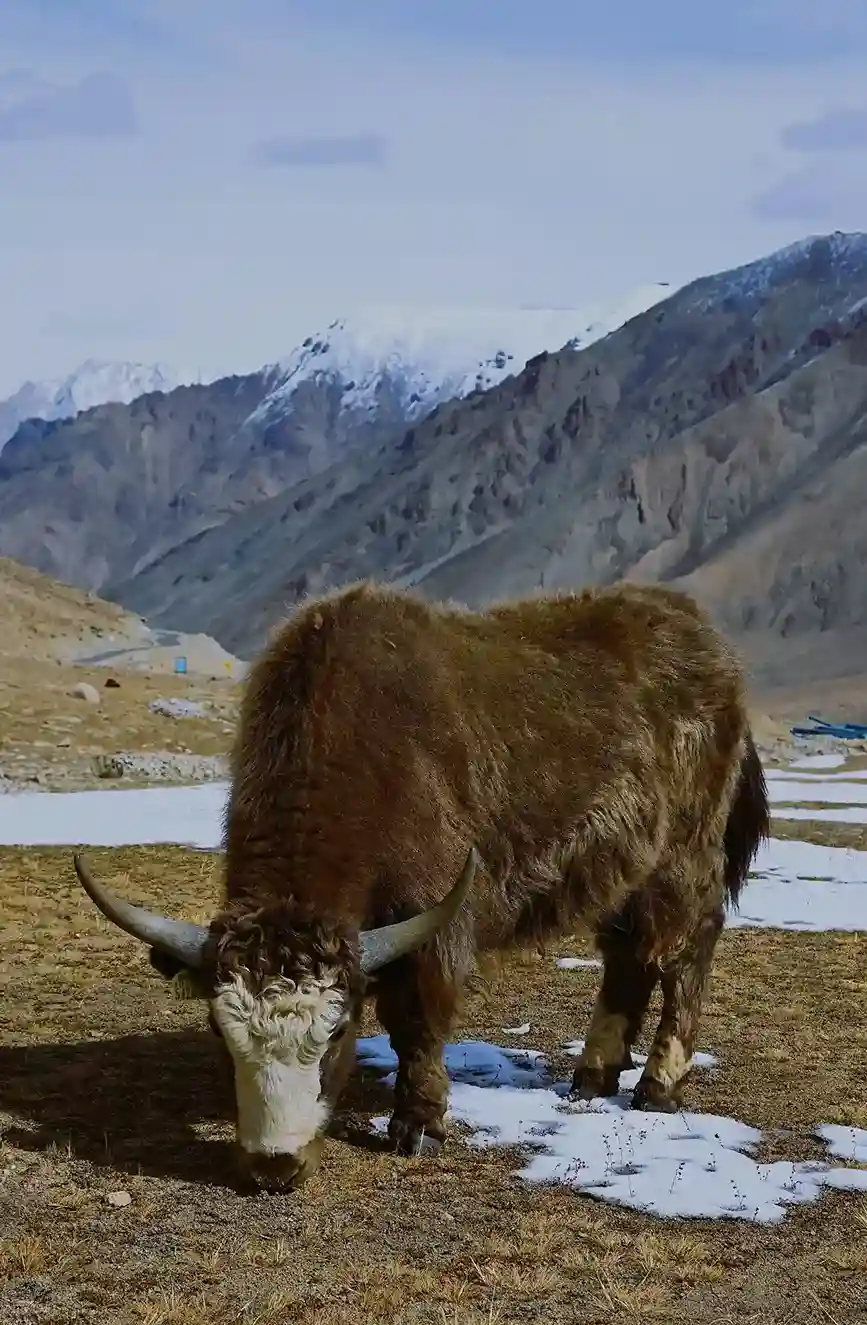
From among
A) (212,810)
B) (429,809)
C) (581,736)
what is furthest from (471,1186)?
(212,810)

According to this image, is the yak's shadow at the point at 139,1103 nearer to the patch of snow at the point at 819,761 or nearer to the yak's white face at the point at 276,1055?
the yak's white face at the point at 276,1055

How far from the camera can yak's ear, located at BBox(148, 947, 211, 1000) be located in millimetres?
7504

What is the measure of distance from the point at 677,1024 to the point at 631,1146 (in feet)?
4.02

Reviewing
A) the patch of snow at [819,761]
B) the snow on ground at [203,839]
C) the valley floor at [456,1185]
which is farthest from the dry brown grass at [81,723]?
the patch of snow at [819,761]

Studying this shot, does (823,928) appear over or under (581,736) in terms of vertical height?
under

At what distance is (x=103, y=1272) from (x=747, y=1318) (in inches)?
97.8

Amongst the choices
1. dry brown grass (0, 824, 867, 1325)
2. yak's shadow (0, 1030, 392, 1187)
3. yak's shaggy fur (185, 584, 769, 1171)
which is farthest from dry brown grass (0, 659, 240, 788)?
yak's shaggy fur (185, 584, 769, 1171)

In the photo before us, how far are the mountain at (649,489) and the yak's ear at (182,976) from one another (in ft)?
→ 340

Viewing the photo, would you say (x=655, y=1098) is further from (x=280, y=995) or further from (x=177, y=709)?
(x=177, y=709)

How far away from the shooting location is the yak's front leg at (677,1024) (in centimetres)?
933

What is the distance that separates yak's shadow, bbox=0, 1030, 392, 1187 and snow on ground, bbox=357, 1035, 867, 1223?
620 millimetres

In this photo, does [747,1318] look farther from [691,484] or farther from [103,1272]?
[691,484]

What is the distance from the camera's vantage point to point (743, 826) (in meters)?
10.4

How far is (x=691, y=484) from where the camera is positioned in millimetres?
130750
